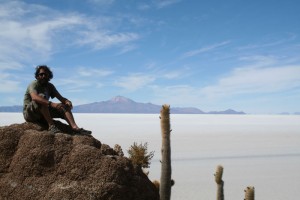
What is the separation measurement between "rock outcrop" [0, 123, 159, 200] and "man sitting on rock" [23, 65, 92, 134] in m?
0.43

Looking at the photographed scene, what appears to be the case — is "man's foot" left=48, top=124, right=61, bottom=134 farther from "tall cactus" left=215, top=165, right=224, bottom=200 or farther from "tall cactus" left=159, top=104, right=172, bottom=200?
"tall cactus" left=215, top=165, right=224, bottom=200

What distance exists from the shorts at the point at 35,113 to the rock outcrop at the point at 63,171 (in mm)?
476

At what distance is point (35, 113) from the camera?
25.4 ft

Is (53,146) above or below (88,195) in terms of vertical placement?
above

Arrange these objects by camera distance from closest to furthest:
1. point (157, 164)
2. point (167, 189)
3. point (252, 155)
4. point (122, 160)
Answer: point (122, 160), point (167, 189), point (157, 164), point (252, 155)

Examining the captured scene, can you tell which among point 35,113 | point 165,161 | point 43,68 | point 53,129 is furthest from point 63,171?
point 165,161

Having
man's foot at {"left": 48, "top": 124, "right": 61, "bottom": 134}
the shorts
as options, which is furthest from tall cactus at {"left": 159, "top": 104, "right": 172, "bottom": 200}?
man's foot at {"left": 48, "top": 124, "right": 61, "bottom": 134}

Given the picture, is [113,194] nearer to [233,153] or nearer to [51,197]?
[51,197]

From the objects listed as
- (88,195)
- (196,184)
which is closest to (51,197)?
(88,195)

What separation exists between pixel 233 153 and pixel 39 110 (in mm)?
29083

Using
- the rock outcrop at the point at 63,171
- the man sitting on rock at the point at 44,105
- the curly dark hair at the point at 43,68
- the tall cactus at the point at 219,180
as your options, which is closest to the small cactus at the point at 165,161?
the rock outcrop at the point at 63,171

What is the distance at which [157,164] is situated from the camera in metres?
26.6

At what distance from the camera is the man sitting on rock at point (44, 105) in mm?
7535

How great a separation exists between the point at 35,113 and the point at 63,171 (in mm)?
1564
